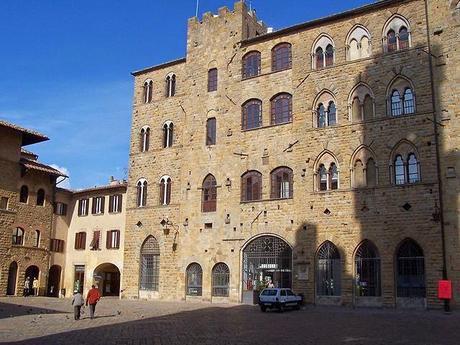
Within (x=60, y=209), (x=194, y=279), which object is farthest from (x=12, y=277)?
(x=194, y=279)

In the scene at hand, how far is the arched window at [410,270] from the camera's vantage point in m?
24.9

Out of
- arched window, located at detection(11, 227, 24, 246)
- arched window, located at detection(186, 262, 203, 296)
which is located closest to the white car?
arched window, located at detection(186, 262, 203, 296)

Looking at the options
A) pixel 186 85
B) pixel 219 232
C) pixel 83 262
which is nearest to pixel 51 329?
pixel 219 232

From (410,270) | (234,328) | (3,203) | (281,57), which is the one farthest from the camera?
(3,203)

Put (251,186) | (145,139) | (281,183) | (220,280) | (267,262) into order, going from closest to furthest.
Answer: (267,262) → (281,183) → (251,186) → (220,280) → (145,139)

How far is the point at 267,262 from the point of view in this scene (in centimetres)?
2964

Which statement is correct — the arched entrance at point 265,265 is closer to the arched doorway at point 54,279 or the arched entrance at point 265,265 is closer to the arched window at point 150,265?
the arched window at point 150,265

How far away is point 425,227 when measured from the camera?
24938mm

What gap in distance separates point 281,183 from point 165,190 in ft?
28.1

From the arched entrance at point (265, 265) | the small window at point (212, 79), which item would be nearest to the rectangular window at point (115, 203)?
the small window at point (212, 79)

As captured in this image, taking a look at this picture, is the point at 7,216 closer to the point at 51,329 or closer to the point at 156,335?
the point at 51,329

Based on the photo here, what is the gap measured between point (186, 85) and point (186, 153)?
4.67 m

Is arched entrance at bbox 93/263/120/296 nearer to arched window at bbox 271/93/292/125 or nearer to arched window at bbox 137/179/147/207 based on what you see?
arched window at bbox 137/179/147/207

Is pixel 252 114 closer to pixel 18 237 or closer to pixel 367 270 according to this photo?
pixel 367 270
